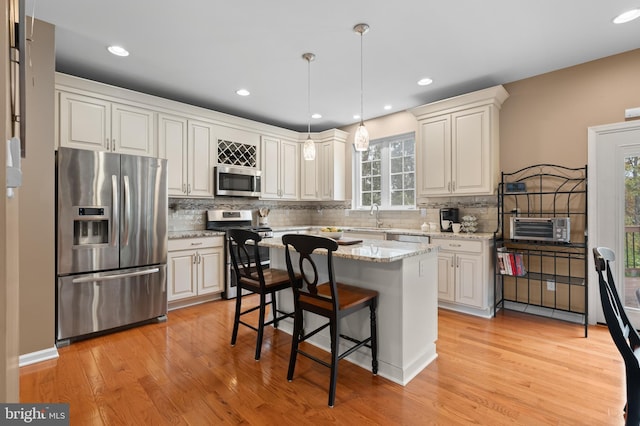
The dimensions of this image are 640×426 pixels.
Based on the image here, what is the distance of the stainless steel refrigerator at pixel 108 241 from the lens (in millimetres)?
2721

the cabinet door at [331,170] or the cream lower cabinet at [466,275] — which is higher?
the cabinet door at [331,170]

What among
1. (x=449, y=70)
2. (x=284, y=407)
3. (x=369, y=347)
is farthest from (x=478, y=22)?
(x=284, y=407)

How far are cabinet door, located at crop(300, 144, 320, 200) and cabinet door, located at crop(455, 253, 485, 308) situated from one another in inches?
104

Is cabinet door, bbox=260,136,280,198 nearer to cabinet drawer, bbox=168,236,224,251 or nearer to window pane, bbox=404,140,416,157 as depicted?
cabinet drawer, bbox=168,236,224,251

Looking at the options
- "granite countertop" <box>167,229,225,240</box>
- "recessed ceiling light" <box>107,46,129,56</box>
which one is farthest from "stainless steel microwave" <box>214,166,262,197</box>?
"recessed ceiling light" <box>107,46,129,56</box>

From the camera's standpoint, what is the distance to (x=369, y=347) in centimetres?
230

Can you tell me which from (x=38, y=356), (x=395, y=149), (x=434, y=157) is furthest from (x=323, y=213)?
(x=38, y=356)

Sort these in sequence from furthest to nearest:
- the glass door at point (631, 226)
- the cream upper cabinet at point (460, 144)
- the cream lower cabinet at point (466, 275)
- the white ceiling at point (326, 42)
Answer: the cream upper cabinet at point (460, 144) → the cream lower cabinet at point (466, 275) → the glass door at point (631, 226) → the white ceiling at point (326, 42)

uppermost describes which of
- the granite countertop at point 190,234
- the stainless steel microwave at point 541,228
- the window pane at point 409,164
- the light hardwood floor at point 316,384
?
the window pane at point 409,164

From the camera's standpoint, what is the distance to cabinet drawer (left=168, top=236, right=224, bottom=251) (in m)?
3.62

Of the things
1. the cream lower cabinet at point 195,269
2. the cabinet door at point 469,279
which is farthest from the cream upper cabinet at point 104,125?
the cabinet door at point 469,279

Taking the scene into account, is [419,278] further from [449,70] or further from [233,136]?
[233,136]

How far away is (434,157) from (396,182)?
3.03ft

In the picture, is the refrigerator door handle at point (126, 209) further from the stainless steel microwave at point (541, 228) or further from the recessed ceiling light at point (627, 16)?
the recessed ceiling light at point (627, 16)
